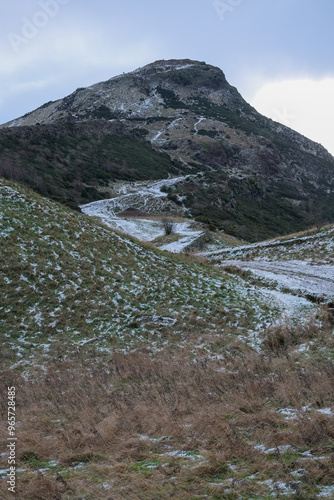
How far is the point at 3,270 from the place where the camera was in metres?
14.7

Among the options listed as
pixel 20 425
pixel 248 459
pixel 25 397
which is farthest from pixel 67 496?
pixel 25 397

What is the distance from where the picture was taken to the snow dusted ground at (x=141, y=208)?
43041 millimetres

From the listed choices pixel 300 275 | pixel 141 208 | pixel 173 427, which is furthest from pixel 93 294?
pixel 141 208

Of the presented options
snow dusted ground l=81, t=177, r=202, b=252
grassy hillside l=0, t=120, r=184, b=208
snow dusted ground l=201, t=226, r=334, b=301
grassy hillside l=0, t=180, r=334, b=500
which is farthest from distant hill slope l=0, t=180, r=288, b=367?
grassy hillside l=0, t=120, r=184, b=208

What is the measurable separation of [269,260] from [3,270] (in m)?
19.3

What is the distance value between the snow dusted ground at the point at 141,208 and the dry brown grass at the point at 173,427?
25052 millimetres

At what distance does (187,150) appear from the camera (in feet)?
412

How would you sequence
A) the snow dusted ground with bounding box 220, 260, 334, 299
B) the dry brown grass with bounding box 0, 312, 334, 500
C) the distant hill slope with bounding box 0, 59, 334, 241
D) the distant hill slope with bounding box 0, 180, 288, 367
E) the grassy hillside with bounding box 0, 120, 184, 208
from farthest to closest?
the distant hill slope with bounding box 0, 59, 334, 241 < the grassy hillside with bounding box 0, 120, 184, 208 < the snow dusted ground with bounding box 220, 260, 334, 299 < the distant hill slope with bounding box 0, 180, 288, 367 < the dry brown grass with bounding box 0, 312, 334, 500

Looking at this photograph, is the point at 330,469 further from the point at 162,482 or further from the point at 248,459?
the point at 162,482

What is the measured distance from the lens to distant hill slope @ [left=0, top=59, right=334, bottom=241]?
73.8 meters

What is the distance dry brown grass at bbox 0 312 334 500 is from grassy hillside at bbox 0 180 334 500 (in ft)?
0.08

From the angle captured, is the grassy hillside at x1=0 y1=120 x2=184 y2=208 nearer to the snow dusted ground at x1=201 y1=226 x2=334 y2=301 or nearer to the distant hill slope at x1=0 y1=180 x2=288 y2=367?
the snow dusted ground at x1=201 y1=226 x2=334 y2=301

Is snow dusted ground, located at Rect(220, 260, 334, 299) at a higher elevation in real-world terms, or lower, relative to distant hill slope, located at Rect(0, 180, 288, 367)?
lower

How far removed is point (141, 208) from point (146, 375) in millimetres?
57382
